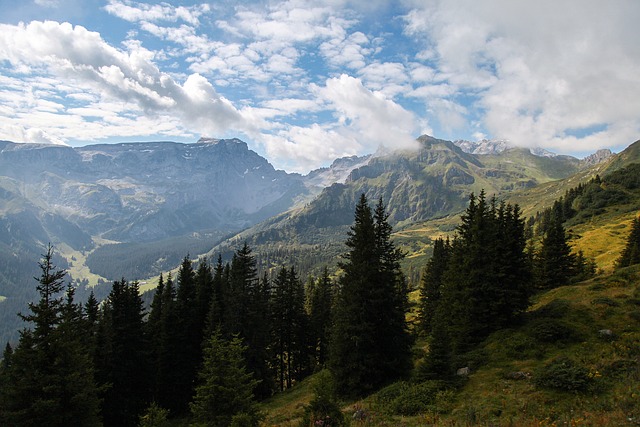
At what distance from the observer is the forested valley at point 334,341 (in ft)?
65.6

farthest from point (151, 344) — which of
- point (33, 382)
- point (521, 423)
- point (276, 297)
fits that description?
point (521, 423)

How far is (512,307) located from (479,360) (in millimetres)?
8367

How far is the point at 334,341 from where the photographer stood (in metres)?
29.1

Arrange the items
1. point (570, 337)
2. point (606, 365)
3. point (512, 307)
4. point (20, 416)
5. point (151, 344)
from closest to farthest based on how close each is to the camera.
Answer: point (606, 365) < point (20, 416) < point (570, 337) < point (512, 307) < point (151, 344)

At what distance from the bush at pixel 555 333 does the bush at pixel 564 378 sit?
6.15m

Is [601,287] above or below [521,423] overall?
above

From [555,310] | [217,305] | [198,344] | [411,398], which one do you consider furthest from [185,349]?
[555,310]

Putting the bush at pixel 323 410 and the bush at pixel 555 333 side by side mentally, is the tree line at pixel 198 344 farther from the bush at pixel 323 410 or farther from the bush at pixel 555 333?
the bush at pixel 555 333

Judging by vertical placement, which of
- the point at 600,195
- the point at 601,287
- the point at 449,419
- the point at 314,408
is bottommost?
the point at 449,419

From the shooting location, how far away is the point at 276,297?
5484cm

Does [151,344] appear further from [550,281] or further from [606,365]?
[550,281]

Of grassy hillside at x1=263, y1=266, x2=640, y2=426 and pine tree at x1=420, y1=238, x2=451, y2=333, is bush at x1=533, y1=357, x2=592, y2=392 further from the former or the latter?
pine tree at x1=420, y1=238, x2=451, y2=333

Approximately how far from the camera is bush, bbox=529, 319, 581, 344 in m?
24.4

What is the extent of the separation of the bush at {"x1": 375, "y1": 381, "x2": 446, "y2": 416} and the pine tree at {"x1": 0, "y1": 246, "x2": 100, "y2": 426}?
2035 centimetres
